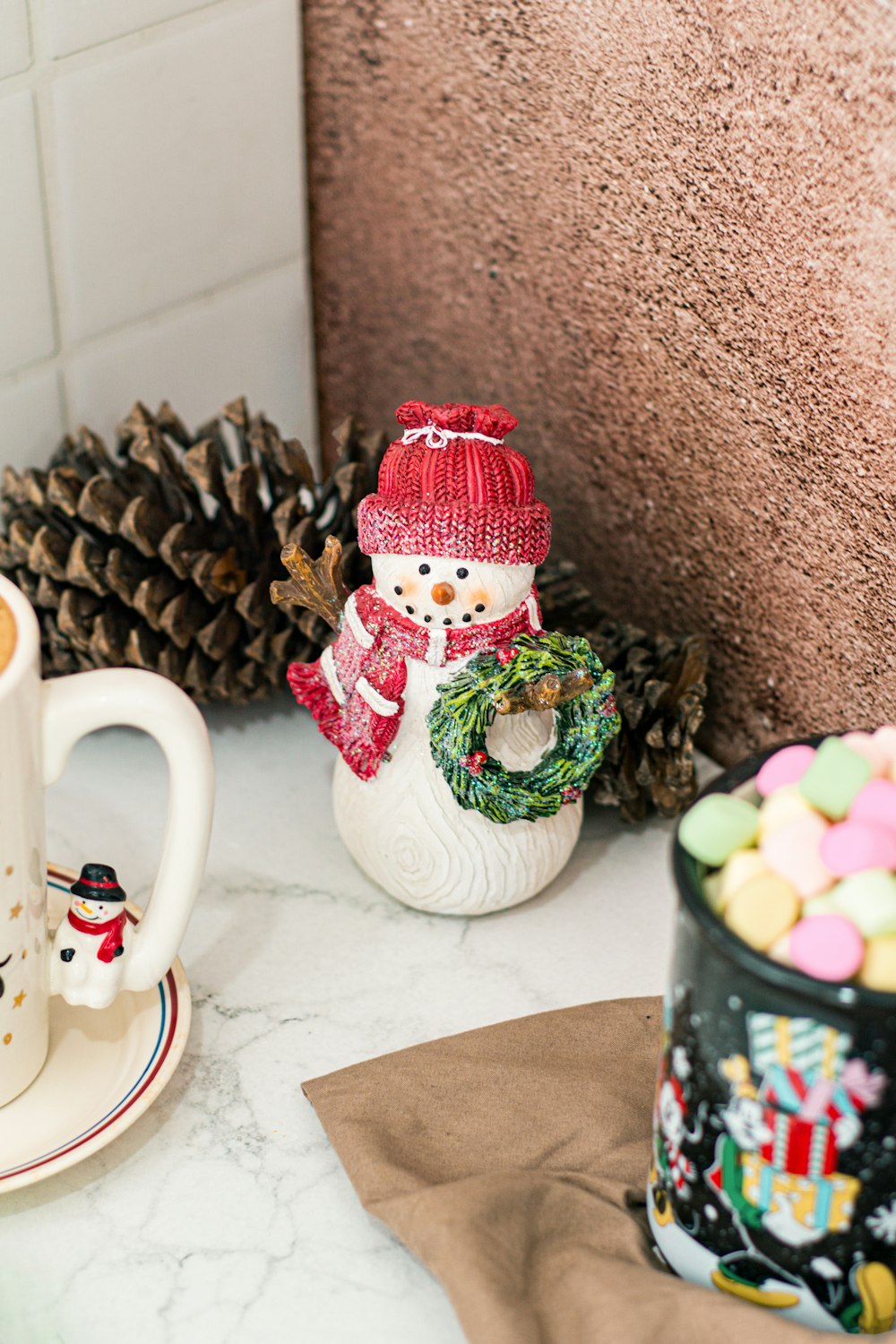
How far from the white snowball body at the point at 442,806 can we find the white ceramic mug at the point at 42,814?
0.36 feet

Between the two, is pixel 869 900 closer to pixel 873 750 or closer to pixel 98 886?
pixel 873 750

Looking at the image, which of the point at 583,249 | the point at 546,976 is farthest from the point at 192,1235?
the point at 583,249

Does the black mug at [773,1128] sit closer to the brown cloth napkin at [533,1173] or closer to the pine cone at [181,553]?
the brown cloth napkin at [533,1173]

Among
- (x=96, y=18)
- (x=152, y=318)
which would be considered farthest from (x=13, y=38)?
(x=152, y=318)

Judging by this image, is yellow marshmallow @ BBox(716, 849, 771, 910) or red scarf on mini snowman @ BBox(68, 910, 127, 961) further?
red scarf on mini snowman @ BBox(68, 910, 127, 961)

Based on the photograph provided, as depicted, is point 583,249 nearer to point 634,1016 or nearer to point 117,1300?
point 634,1016

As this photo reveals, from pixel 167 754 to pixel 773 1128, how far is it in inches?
9.2

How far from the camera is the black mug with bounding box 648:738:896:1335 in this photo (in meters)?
0.40

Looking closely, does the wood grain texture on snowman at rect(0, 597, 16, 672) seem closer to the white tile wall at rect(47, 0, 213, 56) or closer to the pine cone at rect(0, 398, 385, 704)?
the pine cone at rect(0, 398, 385, 704)

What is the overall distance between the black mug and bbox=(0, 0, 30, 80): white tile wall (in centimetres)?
48

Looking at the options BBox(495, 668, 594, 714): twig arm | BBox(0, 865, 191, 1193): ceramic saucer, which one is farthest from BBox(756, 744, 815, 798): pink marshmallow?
BBox(0, 865, 191, 1193): ceramic saucer

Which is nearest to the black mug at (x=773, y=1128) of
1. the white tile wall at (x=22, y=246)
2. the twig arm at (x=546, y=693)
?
the twig arm at (x=546, y=693)

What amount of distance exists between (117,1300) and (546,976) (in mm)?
214

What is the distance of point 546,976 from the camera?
0.63 metres
